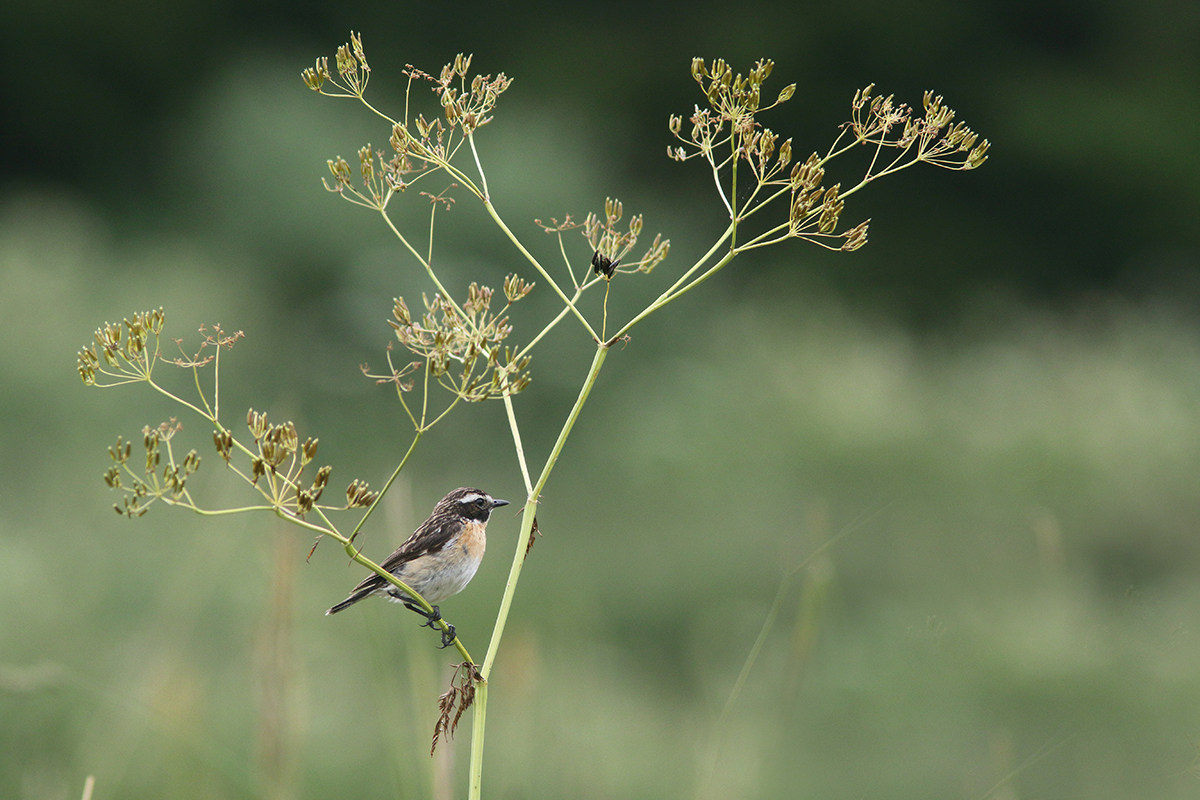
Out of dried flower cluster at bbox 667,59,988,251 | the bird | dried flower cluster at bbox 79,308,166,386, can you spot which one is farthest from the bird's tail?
dried flower cluster at bbox 667,59,988,251

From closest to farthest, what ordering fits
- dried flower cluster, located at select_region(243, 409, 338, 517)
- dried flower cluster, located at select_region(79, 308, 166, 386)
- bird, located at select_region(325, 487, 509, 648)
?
dried flower cluster, located at select_region(243, 409, 338, 517), dried flower cluster, located at select_region(79, 308, 166, 386), bird, located at select_region(325, 487, 509, 648)

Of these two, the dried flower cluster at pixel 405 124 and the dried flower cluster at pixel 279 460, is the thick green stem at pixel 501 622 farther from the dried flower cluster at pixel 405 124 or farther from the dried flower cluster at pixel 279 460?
the dried flower cluster at pixel 405 124

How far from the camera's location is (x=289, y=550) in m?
1.05

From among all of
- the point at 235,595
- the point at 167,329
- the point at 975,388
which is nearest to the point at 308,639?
the point at 235,595

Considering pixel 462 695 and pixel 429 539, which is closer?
pixel 462 695

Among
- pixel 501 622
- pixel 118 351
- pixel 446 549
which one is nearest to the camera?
pixel 501 622

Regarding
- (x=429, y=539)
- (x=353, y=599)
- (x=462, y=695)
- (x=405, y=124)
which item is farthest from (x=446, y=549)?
(x=405, y=124)

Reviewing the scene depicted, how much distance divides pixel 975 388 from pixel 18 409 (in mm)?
4322

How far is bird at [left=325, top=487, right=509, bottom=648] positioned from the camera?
3.09 ft

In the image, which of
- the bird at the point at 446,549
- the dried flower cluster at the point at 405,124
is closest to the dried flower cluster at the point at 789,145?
the dried flower cluster at the point at 405,124

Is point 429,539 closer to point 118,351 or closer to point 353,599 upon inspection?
point 353,599

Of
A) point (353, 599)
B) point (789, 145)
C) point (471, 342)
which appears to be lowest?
point (353, 599)

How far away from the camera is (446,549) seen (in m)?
0.97

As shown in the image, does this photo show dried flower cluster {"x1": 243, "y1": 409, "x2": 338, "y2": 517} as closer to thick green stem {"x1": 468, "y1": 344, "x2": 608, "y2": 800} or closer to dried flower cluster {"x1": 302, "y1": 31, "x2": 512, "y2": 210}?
thick green stem {"x1": 468, "y1": 344, "x2": 608, "y2": 800}
